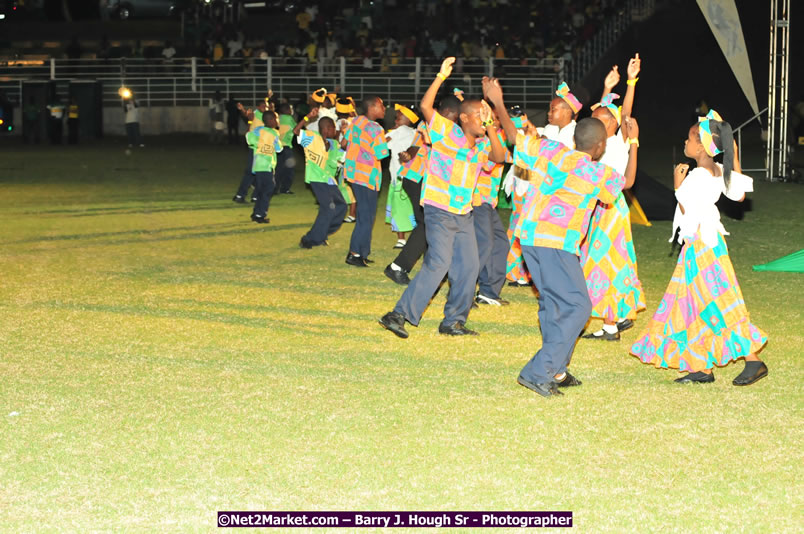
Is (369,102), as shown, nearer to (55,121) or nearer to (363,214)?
(363,214)

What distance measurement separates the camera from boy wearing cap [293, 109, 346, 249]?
39.3 feet

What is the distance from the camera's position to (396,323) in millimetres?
8008

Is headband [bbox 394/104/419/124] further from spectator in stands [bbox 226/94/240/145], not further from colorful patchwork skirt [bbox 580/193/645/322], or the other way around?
spectator in stands [bbox 226/94/240/145]

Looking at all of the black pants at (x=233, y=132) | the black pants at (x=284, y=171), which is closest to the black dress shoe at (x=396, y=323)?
the black pants at (x=284, y=171)

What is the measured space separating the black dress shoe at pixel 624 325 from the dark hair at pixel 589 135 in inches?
92.5

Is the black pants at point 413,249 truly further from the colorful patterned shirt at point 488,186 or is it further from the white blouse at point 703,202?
the white blouse at point 703,202

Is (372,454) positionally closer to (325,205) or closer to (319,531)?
(319,531)

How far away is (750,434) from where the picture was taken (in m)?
5.80

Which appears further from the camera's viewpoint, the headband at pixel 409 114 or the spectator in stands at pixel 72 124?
the spectator in stands at pixel 72 124

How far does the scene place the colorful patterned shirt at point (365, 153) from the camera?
11281 millimetres

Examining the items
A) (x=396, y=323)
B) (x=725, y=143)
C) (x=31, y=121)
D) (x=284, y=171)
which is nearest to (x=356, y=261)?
(x=396, y=323)

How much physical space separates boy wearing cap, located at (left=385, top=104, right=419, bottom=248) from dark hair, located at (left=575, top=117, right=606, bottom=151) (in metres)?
5.72

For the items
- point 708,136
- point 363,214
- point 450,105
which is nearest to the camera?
point 708,136

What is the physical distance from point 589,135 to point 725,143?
823 mm
